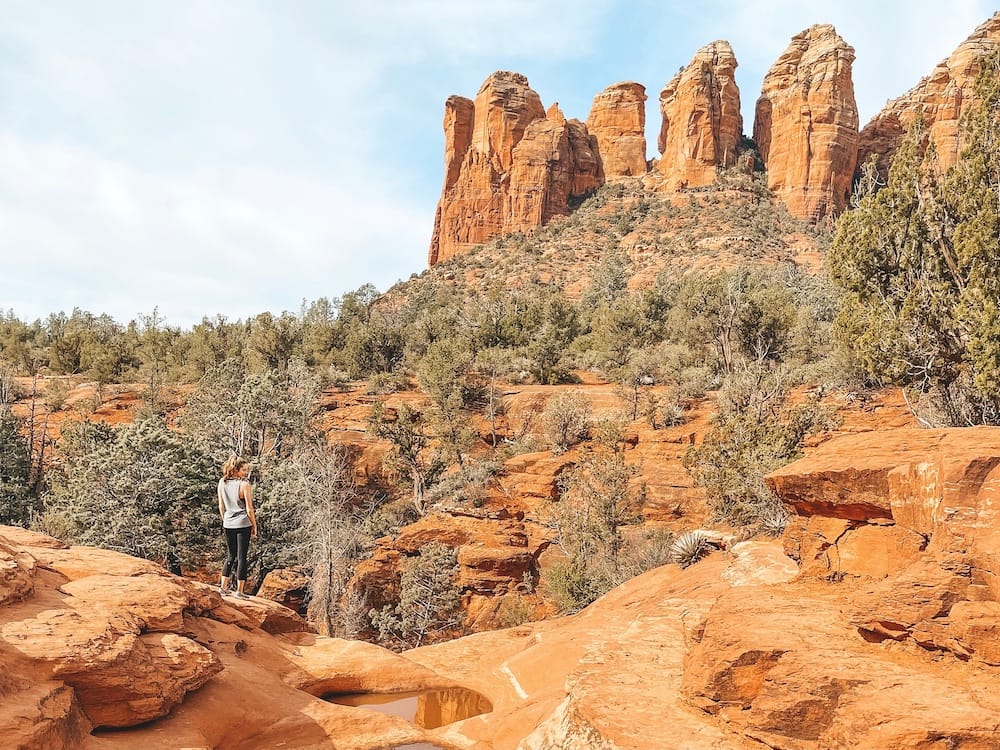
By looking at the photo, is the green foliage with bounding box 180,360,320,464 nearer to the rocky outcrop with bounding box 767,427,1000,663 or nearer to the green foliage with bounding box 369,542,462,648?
the green foliage with bounding box 369,542,462,648

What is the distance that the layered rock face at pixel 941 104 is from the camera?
60500mm

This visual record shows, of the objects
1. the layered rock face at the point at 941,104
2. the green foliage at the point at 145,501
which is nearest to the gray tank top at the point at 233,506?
the green foliage at the point at 145,501

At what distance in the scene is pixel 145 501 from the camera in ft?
47.5

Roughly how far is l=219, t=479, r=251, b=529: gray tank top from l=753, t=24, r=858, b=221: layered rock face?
6585 centimetres

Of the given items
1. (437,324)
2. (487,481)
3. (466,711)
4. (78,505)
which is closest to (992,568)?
(466,711)

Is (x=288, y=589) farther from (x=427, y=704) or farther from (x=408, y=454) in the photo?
(x=427, y=704)

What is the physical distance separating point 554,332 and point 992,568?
32455 millimetres

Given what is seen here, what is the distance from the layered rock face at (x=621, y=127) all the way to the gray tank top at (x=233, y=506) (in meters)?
77.3

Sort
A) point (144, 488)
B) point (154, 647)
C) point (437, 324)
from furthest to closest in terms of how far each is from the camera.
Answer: point (437, 324)
point (144, 488)
point (154, 647)

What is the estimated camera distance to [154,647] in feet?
19.2

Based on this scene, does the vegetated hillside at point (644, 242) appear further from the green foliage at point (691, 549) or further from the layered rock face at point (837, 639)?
the layered rock face at point (837, 639)

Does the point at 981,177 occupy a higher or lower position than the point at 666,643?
higher

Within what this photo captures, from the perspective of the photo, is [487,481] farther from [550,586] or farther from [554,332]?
[554,332]

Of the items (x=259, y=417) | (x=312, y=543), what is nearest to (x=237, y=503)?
(x=312, y=543)
